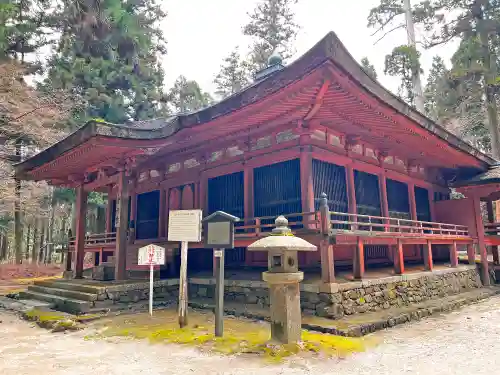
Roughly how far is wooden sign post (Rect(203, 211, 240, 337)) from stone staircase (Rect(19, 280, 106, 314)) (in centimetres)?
397

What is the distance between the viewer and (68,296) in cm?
920

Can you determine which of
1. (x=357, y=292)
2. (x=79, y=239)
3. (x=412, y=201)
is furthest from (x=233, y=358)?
(x=412, y=201)

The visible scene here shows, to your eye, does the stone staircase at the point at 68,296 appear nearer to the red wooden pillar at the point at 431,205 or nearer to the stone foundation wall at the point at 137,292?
the stone foundation wall at the point at 137,292

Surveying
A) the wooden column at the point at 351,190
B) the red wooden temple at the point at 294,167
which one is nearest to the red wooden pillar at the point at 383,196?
the red wooden temple at the point at 294,167

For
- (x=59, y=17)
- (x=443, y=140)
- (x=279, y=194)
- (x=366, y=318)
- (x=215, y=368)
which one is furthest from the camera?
(x=59, y=17)

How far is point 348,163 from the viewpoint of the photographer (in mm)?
9797

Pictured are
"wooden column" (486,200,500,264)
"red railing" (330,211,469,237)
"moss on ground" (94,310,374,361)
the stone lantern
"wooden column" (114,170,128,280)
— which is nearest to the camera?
"moss on ground" (94,310,374,361)

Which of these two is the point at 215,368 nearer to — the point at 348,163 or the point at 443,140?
the point at 348,163

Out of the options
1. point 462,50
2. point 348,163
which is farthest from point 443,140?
point 462,50

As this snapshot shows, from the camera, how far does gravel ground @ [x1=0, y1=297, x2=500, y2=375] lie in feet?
14.3

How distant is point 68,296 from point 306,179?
6882mm

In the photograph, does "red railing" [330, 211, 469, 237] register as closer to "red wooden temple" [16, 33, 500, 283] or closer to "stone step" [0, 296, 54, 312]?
"red wooden temple" [16, 33, 500, 283]

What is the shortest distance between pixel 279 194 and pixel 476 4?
2076cm

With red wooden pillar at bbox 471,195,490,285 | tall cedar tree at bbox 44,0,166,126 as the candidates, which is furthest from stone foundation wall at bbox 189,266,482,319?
tall cedar tree at bbox 44,0,166,126
